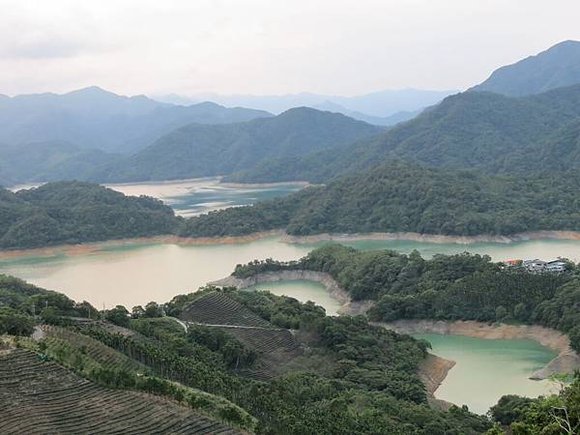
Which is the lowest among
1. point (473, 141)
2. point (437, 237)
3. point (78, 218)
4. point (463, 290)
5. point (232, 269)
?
point (232, 269)

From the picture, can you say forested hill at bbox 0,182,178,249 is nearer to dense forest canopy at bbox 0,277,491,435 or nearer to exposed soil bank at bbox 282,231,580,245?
exposed soil bank at bbox 282,231,580,245

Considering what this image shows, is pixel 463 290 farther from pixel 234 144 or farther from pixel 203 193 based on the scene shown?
pixel 234 144

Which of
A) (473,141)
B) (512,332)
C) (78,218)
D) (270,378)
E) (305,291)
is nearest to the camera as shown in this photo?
(270,378)

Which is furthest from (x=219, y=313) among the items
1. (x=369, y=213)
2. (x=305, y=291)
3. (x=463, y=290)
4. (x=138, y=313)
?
(x=369, y=213)

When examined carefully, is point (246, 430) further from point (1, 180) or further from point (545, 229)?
point (1, 180)

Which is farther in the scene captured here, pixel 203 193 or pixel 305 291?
pixel 203 193

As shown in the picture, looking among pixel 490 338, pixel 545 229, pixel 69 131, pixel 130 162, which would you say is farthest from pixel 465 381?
pixel 69 131

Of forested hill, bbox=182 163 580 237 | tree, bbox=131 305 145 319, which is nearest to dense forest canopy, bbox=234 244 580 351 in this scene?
tree, bbox=131 305 145 319
